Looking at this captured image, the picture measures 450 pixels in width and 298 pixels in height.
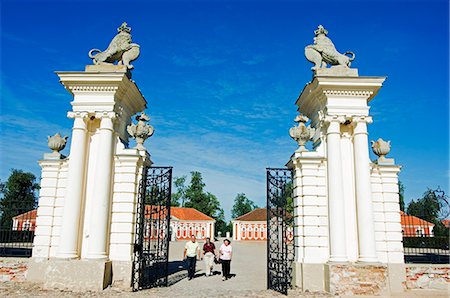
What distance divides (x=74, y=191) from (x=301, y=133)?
6.58 m

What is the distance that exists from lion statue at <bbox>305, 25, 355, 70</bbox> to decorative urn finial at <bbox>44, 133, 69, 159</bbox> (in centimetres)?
771

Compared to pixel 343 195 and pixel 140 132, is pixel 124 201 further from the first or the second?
pixel 343 195

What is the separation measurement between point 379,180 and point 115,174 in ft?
24.7

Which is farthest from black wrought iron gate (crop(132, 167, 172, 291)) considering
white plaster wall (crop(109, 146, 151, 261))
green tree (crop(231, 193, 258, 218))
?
green tree (crop(231, 193, 258, 218))

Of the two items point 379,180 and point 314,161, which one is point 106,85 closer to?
point 314,161

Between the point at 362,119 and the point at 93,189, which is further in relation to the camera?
the point at 362,119

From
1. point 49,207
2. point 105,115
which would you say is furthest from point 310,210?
point 49,207

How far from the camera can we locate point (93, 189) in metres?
10.3

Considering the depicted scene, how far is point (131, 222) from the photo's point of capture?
10406 mm

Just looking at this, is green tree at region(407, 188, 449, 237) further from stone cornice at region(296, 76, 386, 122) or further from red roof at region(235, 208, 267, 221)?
red roof at region(235, 208, 267, 221)

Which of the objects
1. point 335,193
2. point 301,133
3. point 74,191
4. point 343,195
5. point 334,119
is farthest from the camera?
point 301,133

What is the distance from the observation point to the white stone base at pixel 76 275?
31.1ft

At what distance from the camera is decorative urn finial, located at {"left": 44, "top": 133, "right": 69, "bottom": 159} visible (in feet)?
36.2

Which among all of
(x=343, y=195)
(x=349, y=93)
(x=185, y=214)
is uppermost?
(x=349, y=93)
